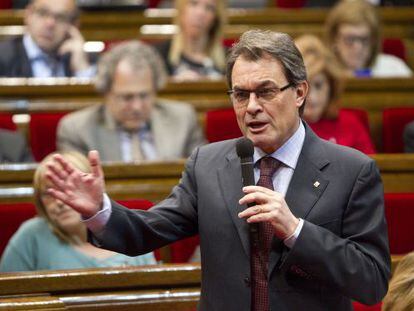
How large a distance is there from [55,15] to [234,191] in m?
1.42

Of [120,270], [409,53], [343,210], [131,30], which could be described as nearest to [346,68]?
[409,53]

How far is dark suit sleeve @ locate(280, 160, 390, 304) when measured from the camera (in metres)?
0.83

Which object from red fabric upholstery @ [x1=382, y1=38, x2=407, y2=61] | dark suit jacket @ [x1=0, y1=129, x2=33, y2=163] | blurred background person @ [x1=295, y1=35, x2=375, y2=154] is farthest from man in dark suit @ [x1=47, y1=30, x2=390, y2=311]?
red fabric upholstery @ [x1=382, y1=38, x2=407, y2=61]

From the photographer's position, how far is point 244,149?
2.81 ft

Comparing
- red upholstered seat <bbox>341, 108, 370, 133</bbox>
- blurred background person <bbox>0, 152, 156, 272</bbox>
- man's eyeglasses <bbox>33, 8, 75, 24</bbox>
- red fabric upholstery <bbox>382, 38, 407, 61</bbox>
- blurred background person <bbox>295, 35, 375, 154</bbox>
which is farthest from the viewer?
red fabric upholstery <bbox>382, 38, 407, 61</bbox>

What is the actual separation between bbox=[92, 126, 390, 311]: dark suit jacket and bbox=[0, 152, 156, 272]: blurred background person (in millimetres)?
495

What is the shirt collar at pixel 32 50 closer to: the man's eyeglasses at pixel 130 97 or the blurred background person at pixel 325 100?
the man's eyeglasses at pixel 130 97

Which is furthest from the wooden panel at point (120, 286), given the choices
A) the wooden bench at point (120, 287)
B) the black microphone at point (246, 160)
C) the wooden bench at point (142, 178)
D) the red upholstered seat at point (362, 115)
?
the red upholstered seat at point (362, 115)

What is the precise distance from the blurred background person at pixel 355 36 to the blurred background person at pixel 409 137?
29cm

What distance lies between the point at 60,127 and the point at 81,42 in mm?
471

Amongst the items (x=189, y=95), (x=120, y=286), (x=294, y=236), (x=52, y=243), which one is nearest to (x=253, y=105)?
(x=294, y=236)

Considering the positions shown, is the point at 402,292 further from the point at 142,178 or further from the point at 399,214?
the point at 142,178

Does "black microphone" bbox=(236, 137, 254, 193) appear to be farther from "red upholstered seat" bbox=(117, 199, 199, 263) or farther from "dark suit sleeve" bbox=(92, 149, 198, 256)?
"red upholstered seat" bbox=(117, 199, 199, 263)

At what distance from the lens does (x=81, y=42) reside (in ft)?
7.53
